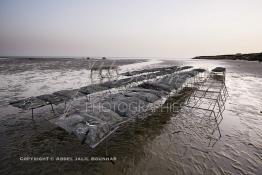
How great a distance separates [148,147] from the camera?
6.51 m

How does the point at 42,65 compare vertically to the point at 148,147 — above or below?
above

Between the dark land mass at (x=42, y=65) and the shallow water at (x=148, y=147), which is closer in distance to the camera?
the shallow water at (x=148, y=147)

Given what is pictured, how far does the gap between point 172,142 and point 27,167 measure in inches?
193

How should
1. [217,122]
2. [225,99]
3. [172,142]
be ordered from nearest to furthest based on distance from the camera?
1. [172,142]
2. [217,122]
3. [225,99]

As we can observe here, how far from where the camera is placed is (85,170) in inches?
205

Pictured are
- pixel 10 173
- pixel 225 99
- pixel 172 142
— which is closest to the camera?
pixel 10 173

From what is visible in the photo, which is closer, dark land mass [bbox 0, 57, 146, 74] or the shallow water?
the shallow water

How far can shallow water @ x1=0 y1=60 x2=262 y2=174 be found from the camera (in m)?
5.34

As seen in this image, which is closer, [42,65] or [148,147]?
[148,147]

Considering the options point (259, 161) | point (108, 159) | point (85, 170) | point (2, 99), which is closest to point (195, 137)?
point (259, 161)

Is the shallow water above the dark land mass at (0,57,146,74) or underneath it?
underneath

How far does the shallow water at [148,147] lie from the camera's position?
534 cm

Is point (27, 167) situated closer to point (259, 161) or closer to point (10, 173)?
point (10, 173)

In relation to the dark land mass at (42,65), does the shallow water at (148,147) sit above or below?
below
